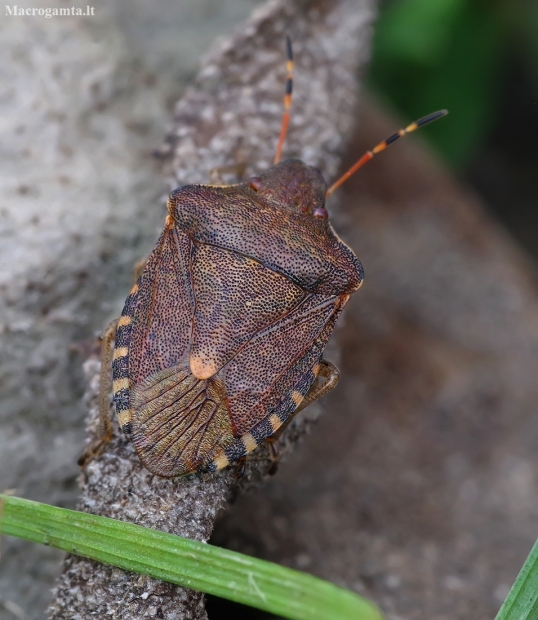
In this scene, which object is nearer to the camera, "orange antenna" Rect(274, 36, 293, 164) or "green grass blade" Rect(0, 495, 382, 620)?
"green grass blade" Rect(0, 495, 382, 620)

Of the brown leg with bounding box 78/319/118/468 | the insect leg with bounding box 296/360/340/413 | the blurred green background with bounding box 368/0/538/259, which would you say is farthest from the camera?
the blurred green background with bounding box 368/0/538/259

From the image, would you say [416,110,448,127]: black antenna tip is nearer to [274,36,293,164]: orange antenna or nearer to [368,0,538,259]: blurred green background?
[274,36,293,164]: orange antenna

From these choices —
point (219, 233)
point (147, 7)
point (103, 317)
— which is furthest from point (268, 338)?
point (147, 7)

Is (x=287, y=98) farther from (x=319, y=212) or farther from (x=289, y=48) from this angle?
(x=319, y=212)

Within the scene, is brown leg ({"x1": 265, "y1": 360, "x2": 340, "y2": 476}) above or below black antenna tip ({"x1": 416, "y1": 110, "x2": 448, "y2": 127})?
below

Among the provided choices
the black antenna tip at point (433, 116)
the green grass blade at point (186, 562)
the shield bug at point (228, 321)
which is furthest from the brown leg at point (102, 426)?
the black antenna tip at point (433, 116)

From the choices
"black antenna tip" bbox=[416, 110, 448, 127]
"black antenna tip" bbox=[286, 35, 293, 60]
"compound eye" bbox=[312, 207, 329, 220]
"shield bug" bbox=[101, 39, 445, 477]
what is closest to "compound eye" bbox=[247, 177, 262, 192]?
"shield bug" bbox=[101, 39, 445, 477]

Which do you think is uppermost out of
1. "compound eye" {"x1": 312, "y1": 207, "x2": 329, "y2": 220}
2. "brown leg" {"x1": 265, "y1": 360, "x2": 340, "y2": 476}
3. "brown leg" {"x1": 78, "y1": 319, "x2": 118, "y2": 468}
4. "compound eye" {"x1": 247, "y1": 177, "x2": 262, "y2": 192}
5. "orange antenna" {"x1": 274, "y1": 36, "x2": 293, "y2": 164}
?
"orange antenna" {"x1": 274, "y1": 36, "x2": 293, "y2": 164}

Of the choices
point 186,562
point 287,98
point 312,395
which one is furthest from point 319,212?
point 186,562
